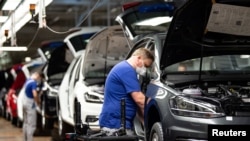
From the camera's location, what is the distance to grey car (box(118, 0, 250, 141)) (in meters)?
6.54

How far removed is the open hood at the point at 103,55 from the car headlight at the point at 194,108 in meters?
4.22

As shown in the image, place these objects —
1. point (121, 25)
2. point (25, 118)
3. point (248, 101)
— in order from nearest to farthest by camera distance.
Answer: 1. point (248, 101)
2. point (121, 25)
3. point (25, 118)

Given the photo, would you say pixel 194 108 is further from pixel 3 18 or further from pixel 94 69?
pixel 3 18

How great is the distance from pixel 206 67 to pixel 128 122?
1.72m

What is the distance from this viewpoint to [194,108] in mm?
6590

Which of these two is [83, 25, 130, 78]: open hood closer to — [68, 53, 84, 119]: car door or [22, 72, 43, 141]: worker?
[68, 53, 84, 119]: car door

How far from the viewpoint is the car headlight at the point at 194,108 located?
6.52 meters

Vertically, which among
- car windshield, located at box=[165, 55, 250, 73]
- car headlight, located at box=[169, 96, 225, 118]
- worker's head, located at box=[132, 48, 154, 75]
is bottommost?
car headlight, located at box=[169, 96, 225, 118]

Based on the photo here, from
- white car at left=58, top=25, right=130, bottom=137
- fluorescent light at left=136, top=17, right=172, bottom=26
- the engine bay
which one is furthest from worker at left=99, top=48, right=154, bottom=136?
white car at left=58, top=25, right=130, bottom=137

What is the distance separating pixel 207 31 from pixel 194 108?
1.63m

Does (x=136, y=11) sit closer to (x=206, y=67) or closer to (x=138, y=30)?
(x=138, y=30)

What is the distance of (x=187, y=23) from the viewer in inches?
303

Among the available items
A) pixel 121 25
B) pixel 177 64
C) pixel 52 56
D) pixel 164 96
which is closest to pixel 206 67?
pixel 177 64

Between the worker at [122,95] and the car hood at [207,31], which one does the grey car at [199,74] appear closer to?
the car hood at [207,31]
